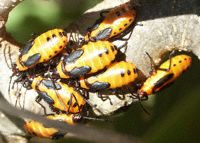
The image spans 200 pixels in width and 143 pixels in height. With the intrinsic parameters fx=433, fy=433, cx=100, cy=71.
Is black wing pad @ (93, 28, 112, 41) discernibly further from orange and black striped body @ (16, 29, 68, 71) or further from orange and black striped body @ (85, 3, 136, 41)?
orange and black striped body @ (16, 29, 68, 71)

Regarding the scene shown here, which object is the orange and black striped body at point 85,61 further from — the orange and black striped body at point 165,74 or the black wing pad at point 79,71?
the orange and black striped body at point 165,74

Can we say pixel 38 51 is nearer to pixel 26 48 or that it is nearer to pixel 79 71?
pixel 26 48

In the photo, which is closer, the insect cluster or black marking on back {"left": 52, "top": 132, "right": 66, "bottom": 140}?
the insect cluster

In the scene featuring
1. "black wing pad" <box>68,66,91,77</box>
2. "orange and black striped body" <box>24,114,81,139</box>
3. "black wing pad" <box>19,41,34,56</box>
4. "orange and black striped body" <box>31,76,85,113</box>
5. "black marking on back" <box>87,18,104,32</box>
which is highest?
"black marking on back" <box>87,18,104,32</box>

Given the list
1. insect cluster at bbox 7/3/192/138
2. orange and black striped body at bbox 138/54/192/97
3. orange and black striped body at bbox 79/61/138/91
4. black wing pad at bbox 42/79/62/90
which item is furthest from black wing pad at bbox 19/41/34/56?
orange and black striped body at bbox 138/54/192/97

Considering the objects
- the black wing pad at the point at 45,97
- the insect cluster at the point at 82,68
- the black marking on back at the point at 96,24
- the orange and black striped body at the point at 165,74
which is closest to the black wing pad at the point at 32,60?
the insect cluster at the point at 82,68

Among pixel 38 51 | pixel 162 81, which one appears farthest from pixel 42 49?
pixel 162 81

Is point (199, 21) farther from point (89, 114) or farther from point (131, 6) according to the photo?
point (89, 114)
